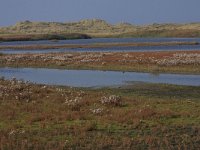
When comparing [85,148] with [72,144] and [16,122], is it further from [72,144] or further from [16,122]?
[16,122]

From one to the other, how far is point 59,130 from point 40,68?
37008 mm

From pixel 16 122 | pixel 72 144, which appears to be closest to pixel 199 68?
pixel 16 122

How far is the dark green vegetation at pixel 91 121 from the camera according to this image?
16797mm

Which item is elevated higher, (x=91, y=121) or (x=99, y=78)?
(x=91, y=121)

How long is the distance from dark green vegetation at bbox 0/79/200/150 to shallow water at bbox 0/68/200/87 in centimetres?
839

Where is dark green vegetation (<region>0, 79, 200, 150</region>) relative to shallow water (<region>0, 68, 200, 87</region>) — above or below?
above

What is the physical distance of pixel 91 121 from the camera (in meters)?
20.4

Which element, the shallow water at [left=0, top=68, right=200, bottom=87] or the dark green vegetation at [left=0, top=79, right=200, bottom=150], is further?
the shallow water at [left=0, top=68, right=200, bottom=87]

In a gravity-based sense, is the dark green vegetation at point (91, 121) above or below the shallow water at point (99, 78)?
above

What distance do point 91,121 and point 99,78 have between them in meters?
21.6

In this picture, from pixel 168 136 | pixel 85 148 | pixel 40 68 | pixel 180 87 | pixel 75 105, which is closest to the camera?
pixel 85 148

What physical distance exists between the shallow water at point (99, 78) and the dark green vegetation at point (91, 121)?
8387 mm

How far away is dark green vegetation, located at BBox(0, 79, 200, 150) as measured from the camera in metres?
16.8

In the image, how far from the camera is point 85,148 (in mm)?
16141
